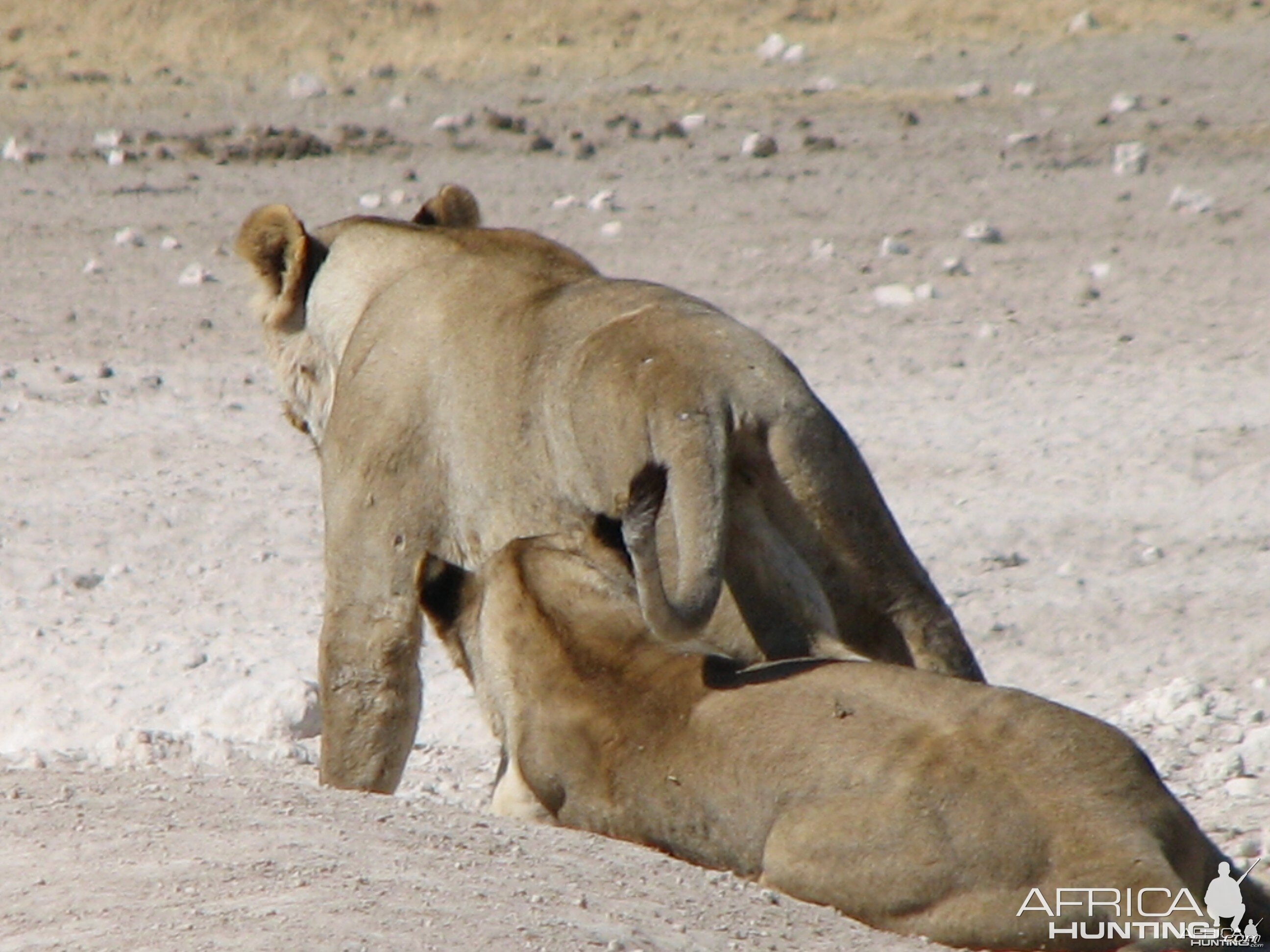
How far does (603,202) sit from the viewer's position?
1205 centimetres

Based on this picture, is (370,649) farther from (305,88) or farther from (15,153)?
(305,88)

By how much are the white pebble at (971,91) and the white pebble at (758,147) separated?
6.09 ft

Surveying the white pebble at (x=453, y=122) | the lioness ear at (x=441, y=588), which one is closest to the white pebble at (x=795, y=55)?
the white pebble at (x=453, y=122)

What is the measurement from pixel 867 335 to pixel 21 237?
4.62m

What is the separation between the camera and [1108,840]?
370 centimetres

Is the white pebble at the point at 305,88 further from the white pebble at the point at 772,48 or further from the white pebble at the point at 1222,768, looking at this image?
the white pebble at the point at 1222,768

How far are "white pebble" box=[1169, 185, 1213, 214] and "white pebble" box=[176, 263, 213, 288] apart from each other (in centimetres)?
491

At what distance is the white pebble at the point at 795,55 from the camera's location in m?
15.9

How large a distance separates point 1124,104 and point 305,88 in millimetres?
5336

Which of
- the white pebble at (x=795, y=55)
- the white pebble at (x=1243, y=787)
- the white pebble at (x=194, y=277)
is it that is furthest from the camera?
the white pebble at (x=795, y=55)

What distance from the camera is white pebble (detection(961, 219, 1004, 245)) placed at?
11258 mm

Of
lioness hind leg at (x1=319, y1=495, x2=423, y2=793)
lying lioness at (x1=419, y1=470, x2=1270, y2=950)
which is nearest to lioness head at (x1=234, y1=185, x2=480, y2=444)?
lioness hind leg at (x1=319, y1=495, x2=423, y2=793)

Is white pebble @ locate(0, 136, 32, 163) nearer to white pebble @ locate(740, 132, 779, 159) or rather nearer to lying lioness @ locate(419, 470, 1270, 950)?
white pebble @ locate(740, 132, 779, 159)

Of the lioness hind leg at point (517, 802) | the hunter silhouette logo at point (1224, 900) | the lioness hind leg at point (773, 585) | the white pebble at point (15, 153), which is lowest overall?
the lioness hind leg at point (517, 802)
